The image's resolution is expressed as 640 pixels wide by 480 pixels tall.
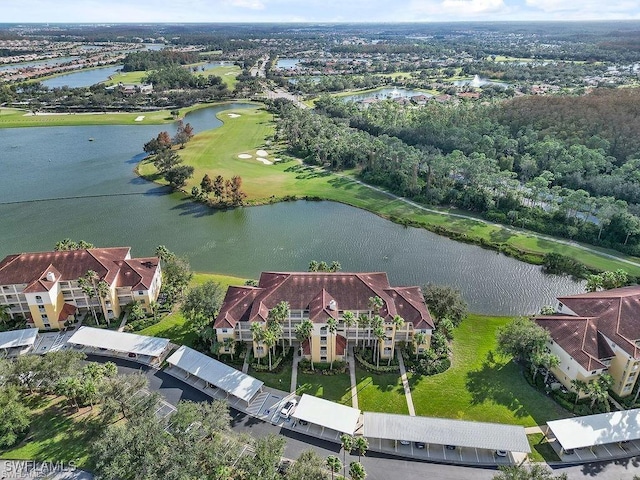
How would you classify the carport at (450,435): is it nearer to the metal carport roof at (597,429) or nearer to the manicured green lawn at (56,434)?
the metal carport roof at (597,429)

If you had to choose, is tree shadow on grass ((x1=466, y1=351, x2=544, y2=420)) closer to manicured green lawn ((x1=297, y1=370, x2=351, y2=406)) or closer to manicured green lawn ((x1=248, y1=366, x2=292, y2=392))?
manicured green lawn ((x1=297, y1=370, x2=351, y2=406))

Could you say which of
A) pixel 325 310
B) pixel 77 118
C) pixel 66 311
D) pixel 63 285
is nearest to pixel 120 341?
pixel 66 311

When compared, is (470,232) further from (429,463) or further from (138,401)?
(138,401)

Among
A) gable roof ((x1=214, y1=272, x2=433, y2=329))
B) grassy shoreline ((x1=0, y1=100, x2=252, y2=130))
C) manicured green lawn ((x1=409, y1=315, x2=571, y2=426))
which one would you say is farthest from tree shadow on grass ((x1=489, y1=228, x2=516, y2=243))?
grassy shoreline ((x1=0, y1=100, x2=252, y2=130))

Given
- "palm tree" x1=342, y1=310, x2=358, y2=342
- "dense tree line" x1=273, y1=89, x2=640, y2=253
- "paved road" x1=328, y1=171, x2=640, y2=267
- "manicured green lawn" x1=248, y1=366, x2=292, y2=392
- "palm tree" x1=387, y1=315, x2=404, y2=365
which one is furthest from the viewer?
"dense tree line" x1=273, y1=89, x2=640, y2=253

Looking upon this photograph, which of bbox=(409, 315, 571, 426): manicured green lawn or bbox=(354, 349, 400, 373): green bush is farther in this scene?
bbox=(354, 349, 400, 373): green bush

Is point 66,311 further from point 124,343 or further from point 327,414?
point 327,414

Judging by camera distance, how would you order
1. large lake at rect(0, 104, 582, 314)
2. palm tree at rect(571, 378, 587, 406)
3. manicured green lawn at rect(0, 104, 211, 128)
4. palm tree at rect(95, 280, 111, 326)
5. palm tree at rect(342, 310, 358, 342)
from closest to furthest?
1. palm tree at rect(571, 378, 587, 406)
2. palm tree at rect(342, 310, 358, 342)
3. palm tree at rect(95, 280, 111, 326)
4. large lake at rect(0, 104, 582, 314)
5. manicured green lawn at rect(0, 104, 211, 128)
